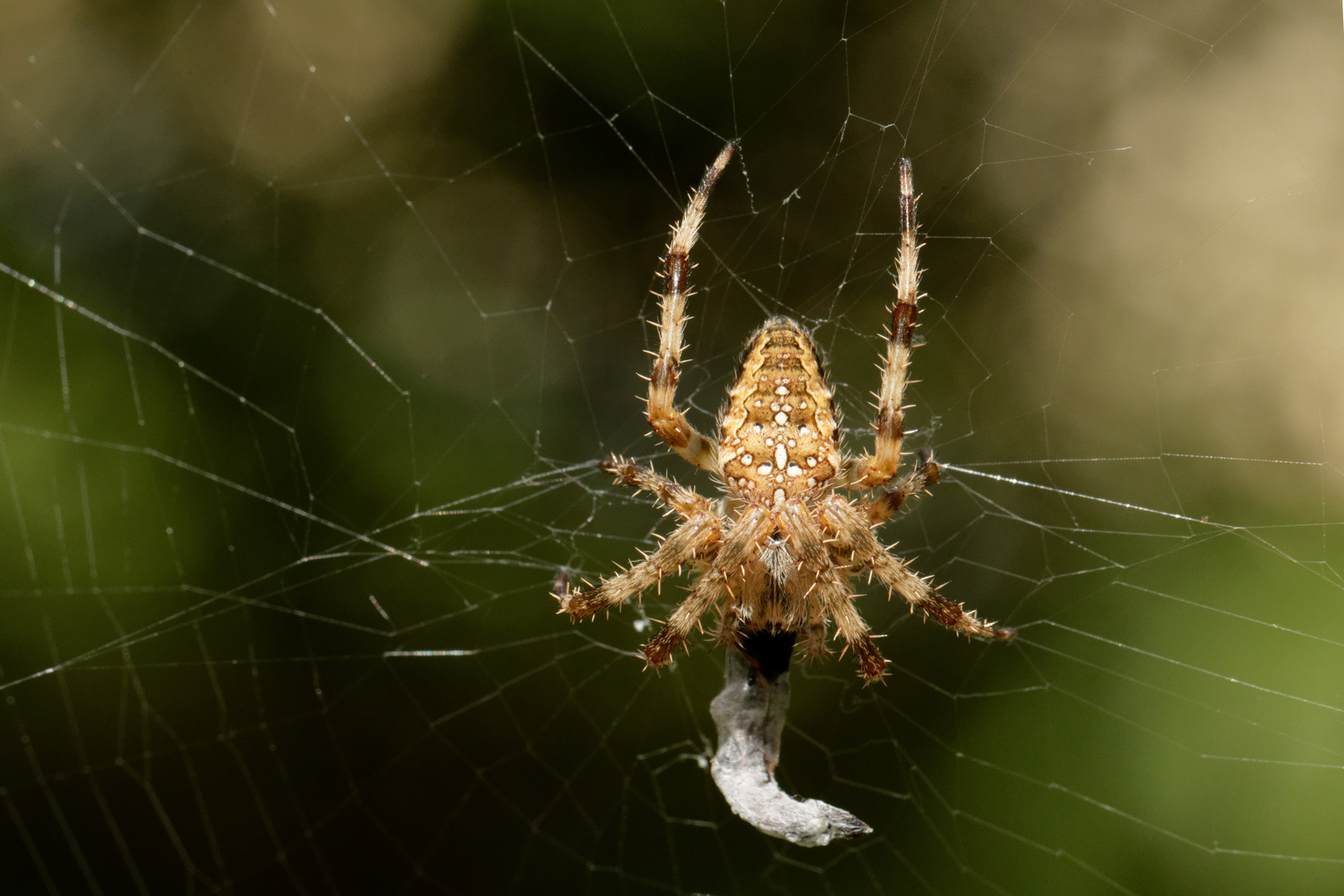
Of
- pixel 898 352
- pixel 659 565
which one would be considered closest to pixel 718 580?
pixel 659 565

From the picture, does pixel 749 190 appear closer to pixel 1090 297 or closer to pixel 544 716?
pixel 1090 297

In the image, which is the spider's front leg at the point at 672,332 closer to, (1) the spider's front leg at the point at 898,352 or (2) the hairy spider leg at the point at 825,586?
(2) the hairy spider leg at the point at 825,586

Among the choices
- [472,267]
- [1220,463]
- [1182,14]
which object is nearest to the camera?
[1220,463]

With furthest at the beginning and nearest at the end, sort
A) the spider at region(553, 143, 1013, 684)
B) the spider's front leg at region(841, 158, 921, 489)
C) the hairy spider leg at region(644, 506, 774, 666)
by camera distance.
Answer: the hairy spider leg at region(644, 506, 774, 666) → the spider at region(553, 143, 1013, 684) → the spider's front leg at region(841, 158, 921, 489)

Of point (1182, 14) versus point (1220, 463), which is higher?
point (1182, 14)

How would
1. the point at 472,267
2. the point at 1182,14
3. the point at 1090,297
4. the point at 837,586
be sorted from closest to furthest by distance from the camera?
the point at 837,586, the point at 1182,14, the point at 1090,297, the point at 472,267

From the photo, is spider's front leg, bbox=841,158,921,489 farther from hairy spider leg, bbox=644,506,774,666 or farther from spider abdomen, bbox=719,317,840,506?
hairy spider leg, bbox=644,506,774,666

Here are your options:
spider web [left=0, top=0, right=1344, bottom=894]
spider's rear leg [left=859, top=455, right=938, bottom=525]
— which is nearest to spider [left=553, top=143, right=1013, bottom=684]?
spider's rear leg [left=859, top=455, right=938, bottom=525]

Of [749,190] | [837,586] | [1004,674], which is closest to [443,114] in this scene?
[749,190]
